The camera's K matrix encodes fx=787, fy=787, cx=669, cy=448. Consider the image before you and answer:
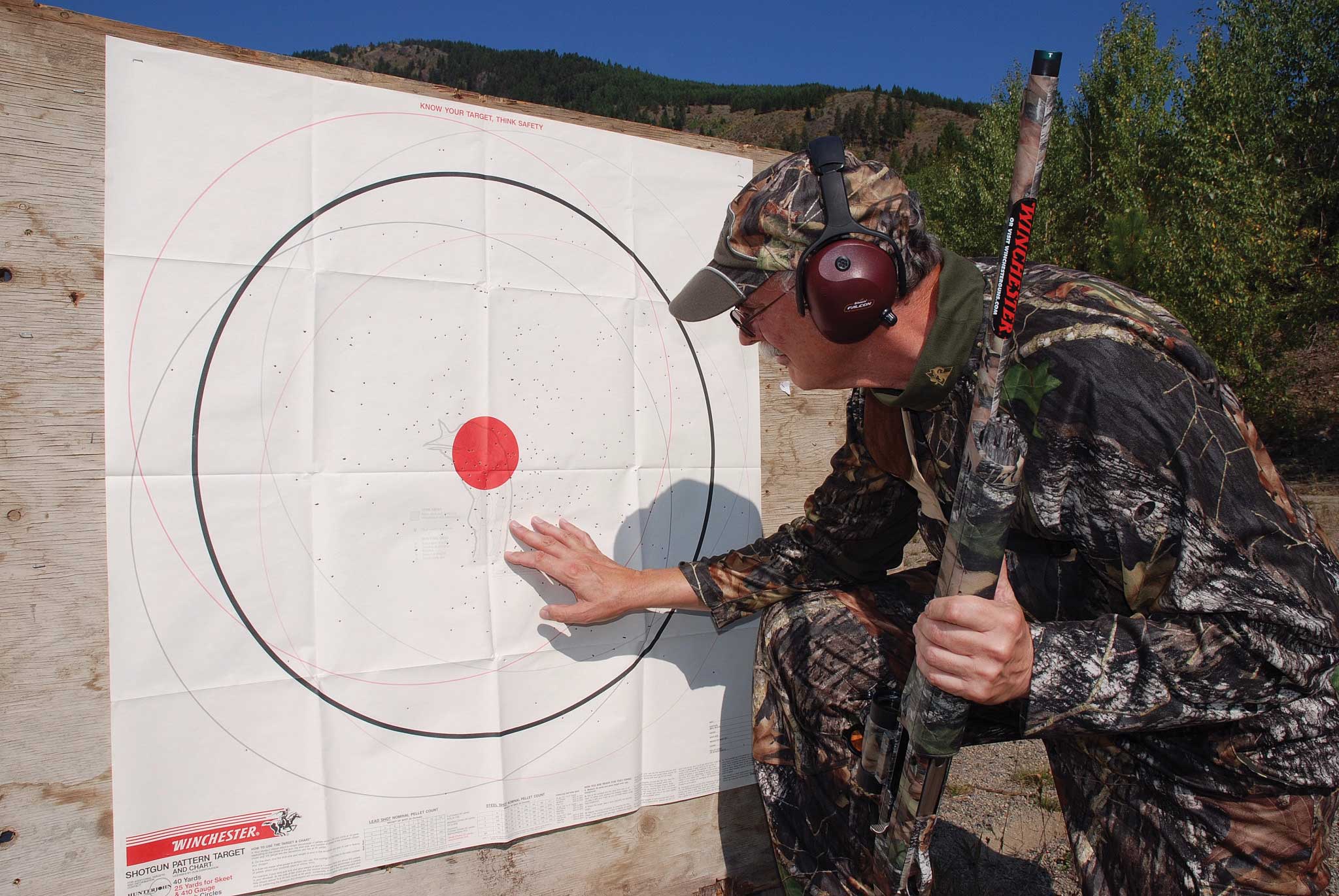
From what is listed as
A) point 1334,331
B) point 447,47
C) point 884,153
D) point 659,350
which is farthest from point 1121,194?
point 447,47

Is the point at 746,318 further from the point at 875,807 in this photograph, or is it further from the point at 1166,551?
the point at 875,807

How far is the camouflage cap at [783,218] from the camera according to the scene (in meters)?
1.05

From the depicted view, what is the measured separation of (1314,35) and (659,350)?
13306 millimetres

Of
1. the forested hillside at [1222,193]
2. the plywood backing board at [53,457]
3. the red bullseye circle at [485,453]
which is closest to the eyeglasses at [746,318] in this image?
the red bullseye circle at [485,453]

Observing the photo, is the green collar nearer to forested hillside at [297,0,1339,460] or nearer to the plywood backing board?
the plywood backing board

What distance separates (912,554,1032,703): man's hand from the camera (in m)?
0.85

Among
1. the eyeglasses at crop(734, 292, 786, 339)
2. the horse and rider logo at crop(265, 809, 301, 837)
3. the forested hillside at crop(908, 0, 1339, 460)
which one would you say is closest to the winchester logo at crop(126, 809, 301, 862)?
the horse and rider logo at crop(265, 809, 301, 837)

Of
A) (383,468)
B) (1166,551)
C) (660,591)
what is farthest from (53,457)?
(1166,551)

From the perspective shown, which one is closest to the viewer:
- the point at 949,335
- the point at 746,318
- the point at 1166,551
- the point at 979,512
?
the point at 979,512

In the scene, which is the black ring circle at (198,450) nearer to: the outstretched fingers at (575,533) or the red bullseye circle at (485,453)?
the outstretched fingers at (575,533)

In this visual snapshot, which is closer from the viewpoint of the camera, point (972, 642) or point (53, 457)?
point (972, 642)

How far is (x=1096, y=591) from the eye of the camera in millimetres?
1136

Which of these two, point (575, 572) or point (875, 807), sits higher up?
point (575, 572)

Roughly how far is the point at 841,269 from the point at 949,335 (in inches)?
8.0
